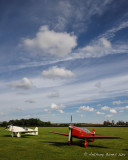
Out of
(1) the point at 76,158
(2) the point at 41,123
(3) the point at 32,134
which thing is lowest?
(2) the point at 41,123

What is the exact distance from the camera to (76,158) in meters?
10.9

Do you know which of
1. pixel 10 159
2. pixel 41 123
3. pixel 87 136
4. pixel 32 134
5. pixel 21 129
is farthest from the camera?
pixel 41 123

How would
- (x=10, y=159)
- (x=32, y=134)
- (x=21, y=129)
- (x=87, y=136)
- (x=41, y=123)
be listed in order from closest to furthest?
(x=10, y=159), (x=87, y=136), (x=21, y=129), (x=32, y=134), (x=41, y=123)

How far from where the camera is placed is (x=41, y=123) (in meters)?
123

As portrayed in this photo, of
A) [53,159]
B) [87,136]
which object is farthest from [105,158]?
[87,136]

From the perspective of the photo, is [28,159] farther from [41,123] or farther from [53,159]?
[41,123]

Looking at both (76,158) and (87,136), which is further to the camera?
(87,136)

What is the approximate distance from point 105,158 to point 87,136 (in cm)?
544

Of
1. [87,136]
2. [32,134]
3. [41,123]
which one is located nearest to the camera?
[87,136]

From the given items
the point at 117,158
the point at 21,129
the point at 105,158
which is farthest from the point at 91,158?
the point at 21,129

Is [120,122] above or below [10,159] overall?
below

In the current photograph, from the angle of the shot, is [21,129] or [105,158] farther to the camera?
[21,129]

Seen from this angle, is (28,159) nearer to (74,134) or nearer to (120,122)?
(74,134)

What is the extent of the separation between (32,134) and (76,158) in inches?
885
